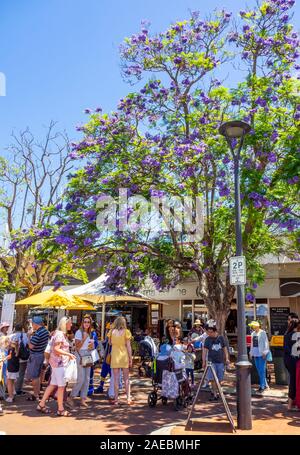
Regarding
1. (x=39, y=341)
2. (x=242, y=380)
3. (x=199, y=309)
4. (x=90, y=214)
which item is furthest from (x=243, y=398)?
(x=199, y=309)

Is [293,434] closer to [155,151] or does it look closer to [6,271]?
[155,151]

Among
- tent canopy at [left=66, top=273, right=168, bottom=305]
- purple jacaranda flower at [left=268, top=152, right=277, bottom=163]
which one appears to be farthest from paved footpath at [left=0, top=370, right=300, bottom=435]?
purple jacaranda flower at [left=268, top=152, right=277, bottom=163]

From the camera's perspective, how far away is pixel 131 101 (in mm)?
11766

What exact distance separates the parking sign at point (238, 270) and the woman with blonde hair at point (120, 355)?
307 centimetres

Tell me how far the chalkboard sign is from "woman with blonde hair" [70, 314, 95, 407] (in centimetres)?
1120

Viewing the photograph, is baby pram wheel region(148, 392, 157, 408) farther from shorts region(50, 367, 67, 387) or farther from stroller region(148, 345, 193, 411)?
shorts region(50, 367, 67, 387)

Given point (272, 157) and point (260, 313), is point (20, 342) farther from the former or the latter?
point (260, 313)

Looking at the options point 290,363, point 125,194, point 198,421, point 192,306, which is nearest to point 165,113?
point 125,194

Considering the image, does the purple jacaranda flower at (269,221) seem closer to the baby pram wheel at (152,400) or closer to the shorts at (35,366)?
the baby pram wheel at (152,400)

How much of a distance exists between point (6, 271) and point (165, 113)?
11.0m

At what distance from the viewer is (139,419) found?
7320mm

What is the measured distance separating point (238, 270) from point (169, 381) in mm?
2986

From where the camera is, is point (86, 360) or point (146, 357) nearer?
point (86, 360)

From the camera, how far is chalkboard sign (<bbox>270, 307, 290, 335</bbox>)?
701 inches
